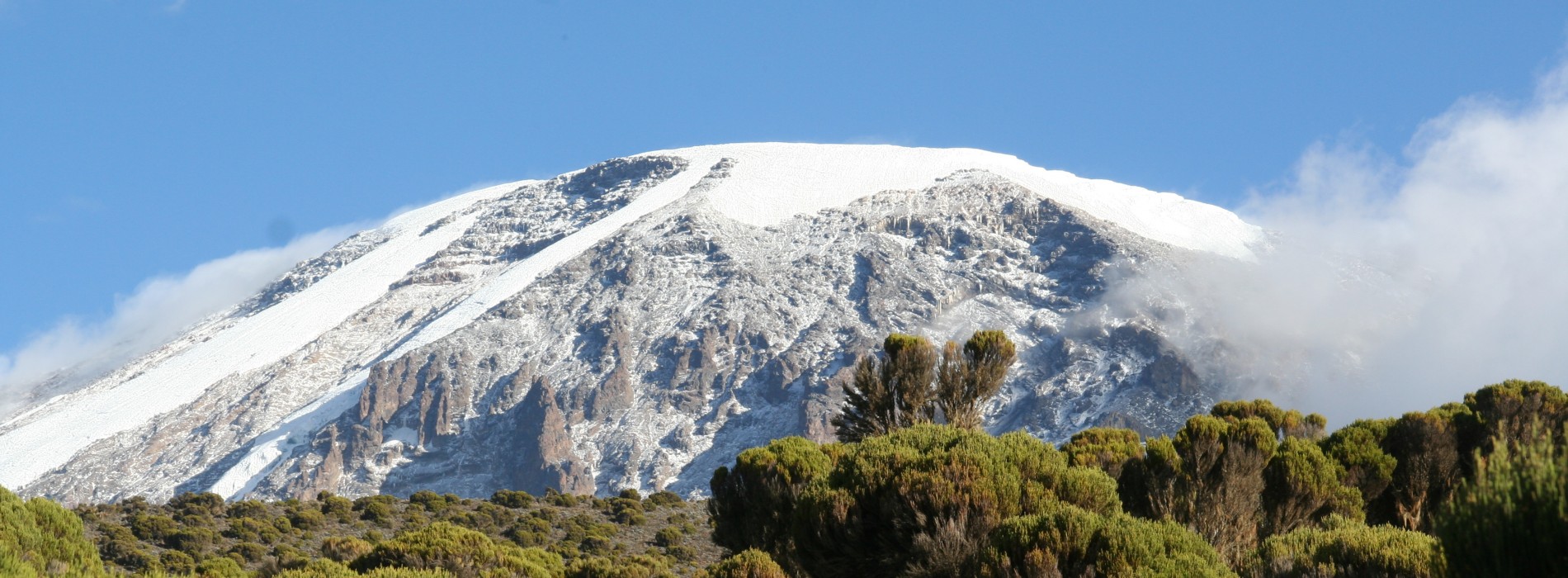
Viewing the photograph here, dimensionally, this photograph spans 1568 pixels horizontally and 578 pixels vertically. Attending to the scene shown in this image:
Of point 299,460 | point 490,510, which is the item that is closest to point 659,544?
point 490,510

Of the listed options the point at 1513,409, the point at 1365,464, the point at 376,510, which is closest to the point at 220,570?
the point at 376,510

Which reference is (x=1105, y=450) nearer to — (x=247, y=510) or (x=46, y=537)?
(x=46, y=537)

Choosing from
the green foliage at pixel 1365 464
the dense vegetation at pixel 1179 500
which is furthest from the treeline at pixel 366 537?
the green foliage at pixel 1365 464

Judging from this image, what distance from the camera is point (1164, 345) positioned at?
7466 inches

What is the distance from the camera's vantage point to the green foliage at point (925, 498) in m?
18.5

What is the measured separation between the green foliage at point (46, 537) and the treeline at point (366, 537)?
0.03 meters

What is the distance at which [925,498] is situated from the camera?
1877 centimetres

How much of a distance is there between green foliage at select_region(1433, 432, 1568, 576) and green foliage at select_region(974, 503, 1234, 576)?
6600 mm

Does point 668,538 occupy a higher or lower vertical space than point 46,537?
lower

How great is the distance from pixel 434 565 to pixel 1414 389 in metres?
182

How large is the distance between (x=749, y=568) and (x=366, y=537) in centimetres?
3627

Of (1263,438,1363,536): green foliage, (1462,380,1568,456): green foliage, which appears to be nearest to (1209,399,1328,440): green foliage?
(1462,380,1568,456): green foliage

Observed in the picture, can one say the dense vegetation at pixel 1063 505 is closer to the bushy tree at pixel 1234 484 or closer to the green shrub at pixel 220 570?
the bushy tree at pixel 1234 484

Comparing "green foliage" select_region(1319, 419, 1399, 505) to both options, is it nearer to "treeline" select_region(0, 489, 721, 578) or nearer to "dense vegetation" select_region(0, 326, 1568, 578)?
"dense vegetation" select_region(0, 326, 1568, 578)
